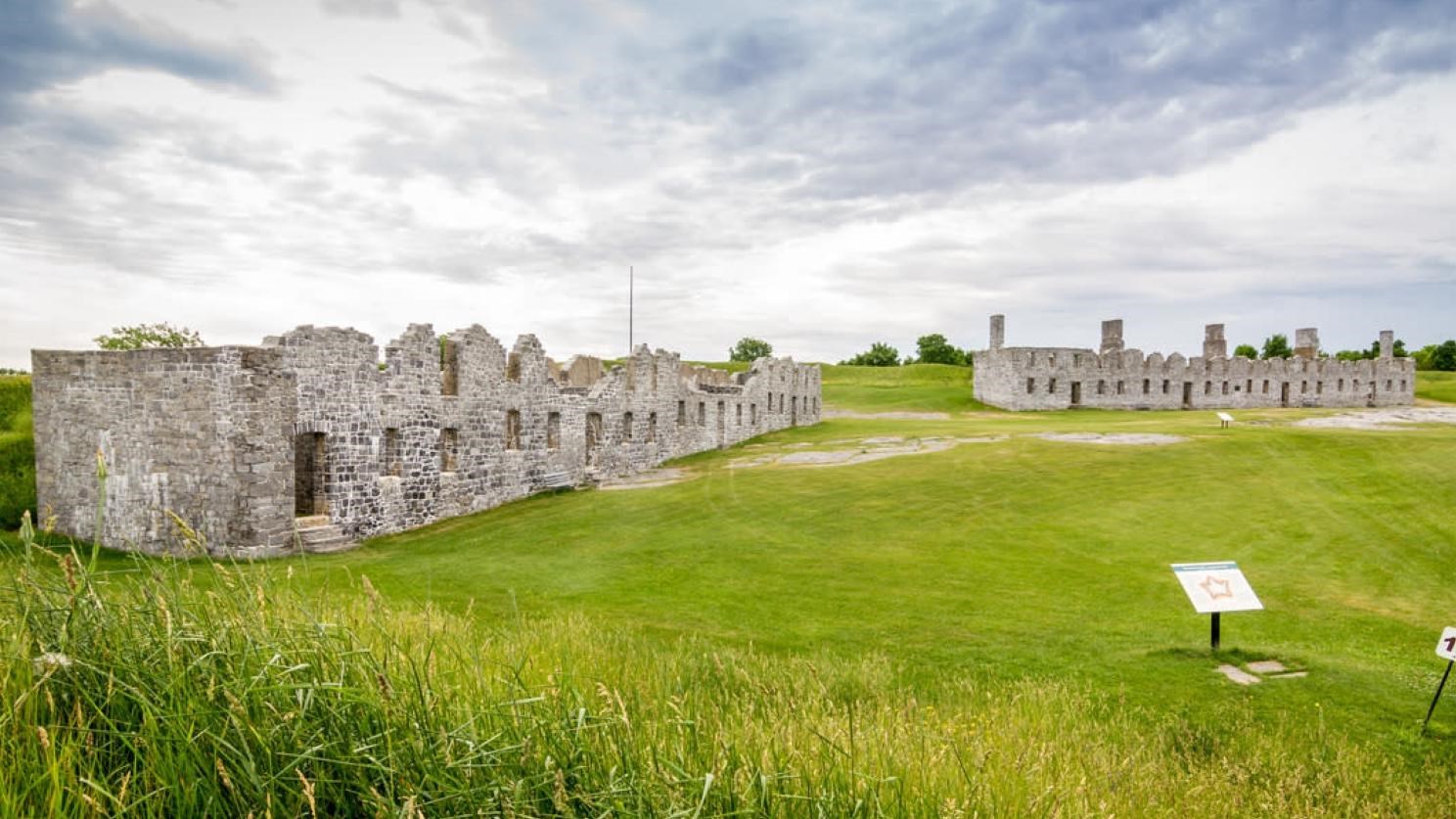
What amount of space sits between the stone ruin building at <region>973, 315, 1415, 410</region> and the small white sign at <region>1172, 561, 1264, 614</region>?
1797 inches

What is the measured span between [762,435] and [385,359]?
21926 millimetres

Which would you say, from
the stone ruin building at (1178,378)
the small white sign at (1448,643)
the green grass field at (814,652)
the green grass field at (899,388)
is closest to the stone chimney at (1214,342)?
the stone ruin building at (1178,378)

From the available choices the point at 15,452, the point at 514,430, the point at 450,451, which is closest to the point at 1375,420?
the point at 514,430

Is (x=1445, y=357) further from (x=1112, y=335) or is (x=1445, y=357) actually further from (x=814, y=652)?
(x=814, y=652)

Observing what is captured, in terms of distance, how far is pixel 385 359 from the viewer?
727 inches

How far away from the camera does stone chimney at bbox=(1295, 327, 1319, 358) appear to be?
60781 millimetres

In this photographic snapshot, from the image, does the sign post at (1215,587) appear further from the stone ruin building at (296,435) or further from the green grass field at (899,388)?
the green grass field at (899,388)

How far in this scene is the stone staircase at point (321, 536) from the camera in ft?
55.1

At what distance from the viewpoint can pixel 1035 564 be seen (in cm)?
1400

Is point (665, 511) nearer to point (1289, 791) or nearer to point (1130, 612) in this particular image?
point (1130, 612)

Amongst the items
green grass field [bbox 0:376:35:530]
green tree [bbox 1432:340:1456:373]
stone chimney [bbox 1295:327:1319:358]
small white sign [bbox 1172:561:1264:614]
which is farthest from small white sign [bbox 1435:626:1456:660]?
green tree [bbox 1432:340:1456:373]

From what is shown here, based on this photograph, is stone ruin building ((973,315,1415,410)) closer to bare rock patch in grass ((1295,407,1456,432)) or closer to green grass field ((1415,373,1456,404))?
green grass field ((1415,373,1456,404))

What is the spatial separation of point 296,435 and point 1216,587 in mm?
17402

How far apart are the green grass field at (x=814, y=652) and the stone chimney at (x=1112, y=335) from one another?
3138 centimetres
